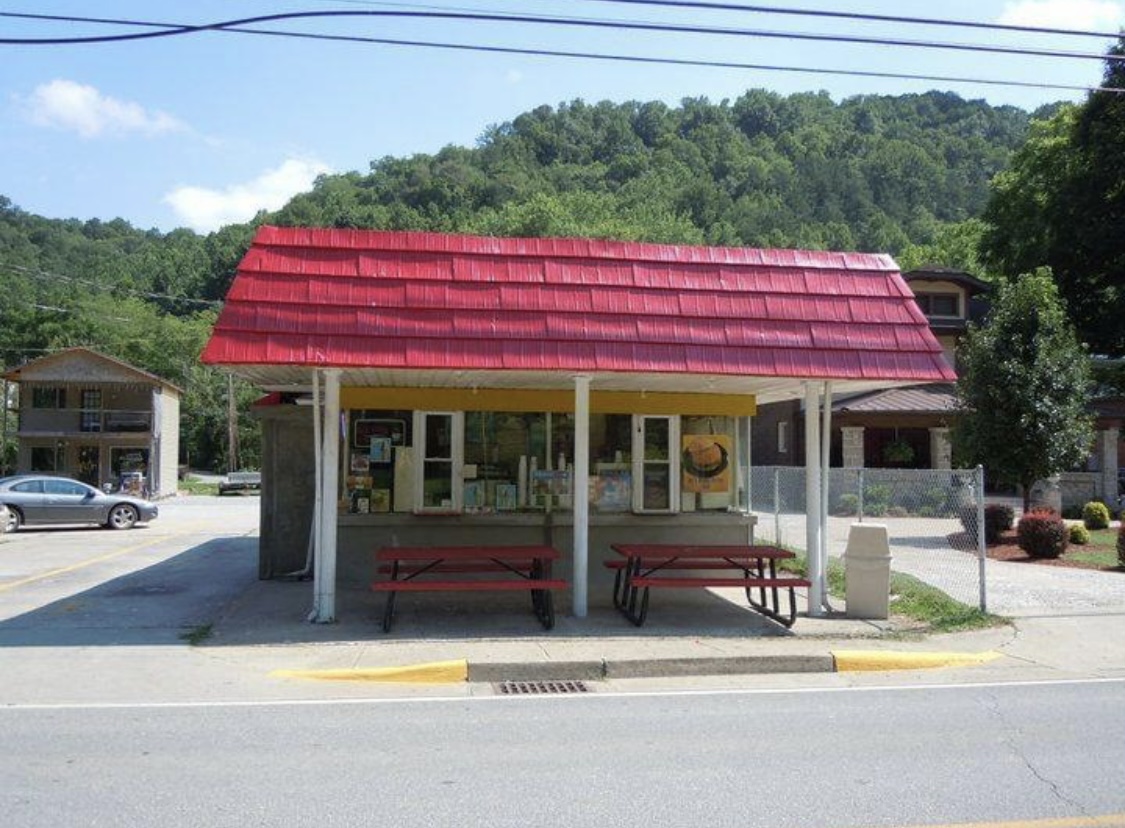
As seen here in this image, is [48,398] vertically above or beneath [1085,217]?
beneath

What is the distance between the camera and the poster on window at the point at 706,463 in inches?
588

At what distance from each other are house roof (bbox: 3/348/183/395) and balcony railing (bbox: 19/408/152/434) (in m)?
2.72

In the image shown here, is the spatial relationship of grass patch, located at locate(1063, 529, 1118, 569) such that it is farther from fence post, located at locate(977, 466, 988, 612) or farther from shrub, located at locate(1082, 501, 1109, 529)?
fence post, located at locate(977, 466, 988, 612)

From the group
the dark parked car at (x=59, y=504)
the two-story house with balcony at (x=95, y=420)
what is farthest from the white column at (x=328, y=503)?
the two-story house with balcony at (x=95, y=420)

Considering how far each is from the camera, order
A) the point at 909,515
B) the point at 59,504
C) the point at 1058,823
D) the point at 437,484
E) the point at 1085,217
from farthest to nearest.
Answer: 1. the point at 1085,217
2. the point at 59,504
3. the point at 909,515
4. the point at 437,484
5. the point at 1058,823

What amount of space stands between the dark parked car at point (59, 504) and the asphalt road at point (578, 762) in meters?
19.5

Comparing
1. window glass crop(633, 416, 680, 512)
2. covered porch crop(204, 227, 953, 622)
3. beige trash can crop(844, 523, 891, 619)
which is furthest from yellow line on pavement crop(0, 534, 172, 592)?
beige trash can crop(844, 523, 891, 619)

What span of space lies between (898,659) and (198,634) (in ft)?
23.9

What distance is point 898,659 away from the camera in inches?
383

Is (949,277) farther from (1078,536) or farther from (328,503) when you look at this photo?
(328,503)

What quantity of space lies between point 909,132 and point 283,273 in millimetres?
110863

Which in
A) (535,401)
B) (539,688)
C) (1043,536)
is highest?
(535,401)

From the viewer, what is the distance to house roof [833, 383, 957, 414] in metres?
32.5

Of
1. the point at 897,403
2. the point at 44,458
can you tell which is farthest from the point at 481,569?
the point at 44,458
